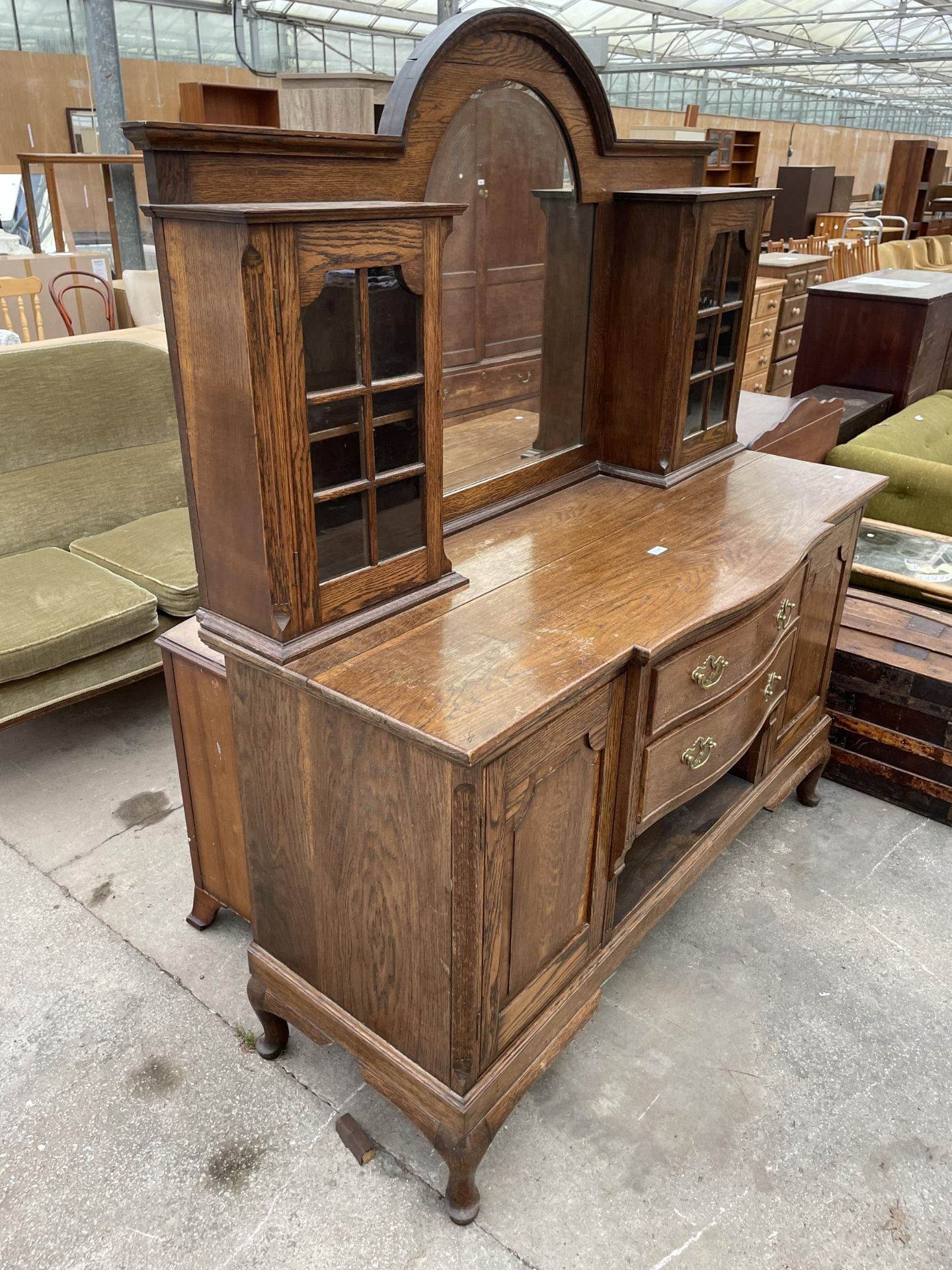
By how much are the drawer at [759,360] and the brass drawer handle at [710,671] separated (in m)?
5.07

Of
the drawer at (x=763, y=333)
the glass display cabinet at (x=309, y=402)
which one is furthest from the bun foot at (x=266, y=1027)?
the drawer at (x=763, y=333)

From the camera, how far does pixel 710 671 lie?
1.79 metres

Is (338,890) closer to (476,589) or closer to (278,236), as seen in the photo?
(476,589)

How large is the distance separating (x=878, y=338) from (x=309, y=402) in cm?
399

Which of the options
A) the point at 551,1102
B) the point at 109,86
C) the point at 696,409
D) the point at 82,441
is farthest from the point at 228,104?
the point at 551,1102

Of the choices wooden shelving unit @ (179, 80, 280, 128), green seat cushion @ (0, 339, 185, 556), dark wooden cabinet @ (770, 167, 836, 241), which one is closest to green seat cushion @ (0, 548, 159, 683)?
green seat cushion @ (0, 339, 185, 556)

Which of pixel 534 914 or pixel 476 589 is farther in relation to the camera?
pixel 476 589

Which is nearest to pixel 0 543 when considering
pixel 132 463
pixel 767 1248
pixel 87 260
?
pixel 132 463

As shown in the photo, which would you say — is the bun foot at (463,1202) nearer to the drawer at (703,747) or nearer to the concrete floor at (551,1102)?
the concrete floor at (551,1102)

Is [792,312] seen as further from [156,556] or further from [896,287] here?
[156,556]

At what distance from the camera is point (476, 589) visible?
176 cm

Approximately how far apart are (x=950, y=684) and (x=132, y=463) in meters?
2.81

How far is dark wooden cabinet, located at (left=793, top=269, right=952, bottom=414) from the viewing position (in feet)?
14.5

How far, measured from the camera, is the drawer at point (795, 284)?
21.1ft
